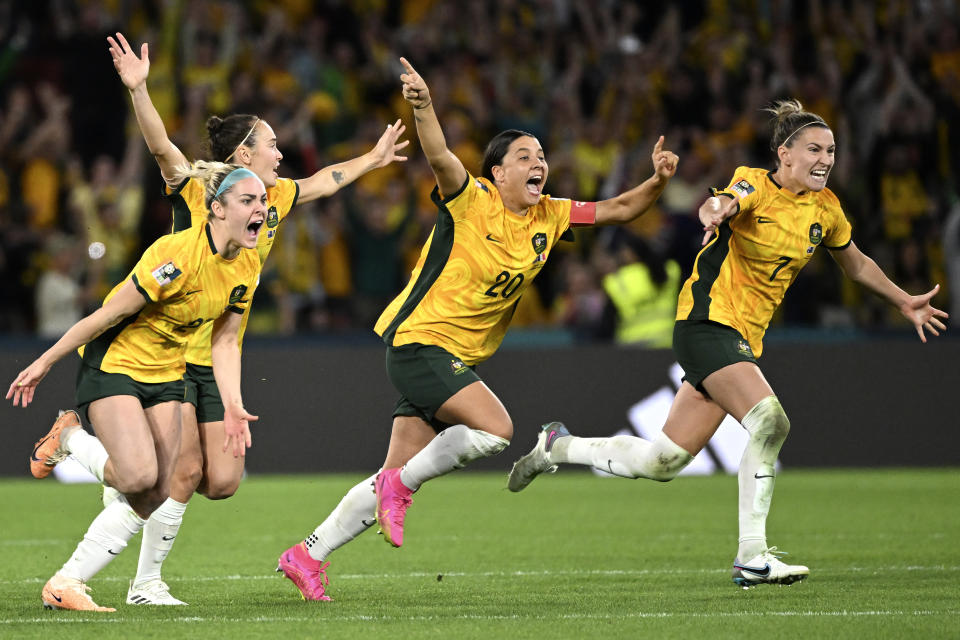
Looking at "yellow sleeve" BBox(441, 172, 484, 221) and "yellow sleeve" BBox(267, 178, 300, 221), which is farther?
"yellow sleeve" BBox(267, 178, 300, 221)

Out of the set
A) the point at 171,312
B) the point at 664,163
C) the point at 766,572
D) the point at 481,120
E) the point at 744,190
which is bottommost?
the point at 766,572

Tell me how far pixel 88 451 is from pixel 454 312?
1.95 metres

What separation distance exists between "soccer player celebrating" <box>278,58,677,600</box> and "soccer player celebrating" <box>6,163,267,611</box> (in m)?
0.78

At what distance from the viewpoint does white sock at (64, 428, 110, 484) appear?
709cm

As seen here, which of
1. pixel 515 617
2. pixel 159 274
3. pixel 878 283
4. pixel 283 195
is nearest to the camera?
pixel 515 617

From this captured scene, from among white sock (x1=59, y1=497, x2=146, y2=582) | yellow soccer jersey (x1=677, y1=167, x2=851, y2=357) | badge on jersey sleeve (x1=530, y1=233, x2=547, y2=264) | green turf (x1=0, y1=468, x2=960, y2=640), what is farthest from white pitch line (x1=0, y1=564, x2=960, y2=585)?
badge on jersey sleeve (x1=530, y1=233, x2=547, y2=264)

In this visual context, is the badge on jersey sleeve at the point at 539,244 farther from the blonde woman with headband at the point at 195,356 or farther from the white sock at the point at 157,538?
the white sock at the point at 157,538

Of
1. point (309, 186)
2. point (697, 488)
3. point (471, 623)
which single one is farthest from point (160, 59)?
point (471, 623)

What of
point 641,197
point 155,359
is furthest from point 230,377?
point 641,197

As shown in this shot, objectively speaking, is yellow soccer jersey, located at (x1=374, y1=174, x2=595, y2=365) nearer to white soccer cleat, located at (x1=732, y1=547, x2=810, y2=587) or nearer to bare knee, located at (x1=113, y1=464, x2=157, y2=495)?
bare knee, located at (x1=113, y1=464, x2=157, y2=495)

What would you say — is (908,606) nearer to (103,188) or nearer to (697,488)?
(697,488)

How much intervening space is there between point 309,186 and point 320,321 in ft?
21.7

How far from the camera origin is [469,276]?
691 centimetres

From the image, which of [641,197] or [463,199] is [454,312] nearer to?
[463,199]
